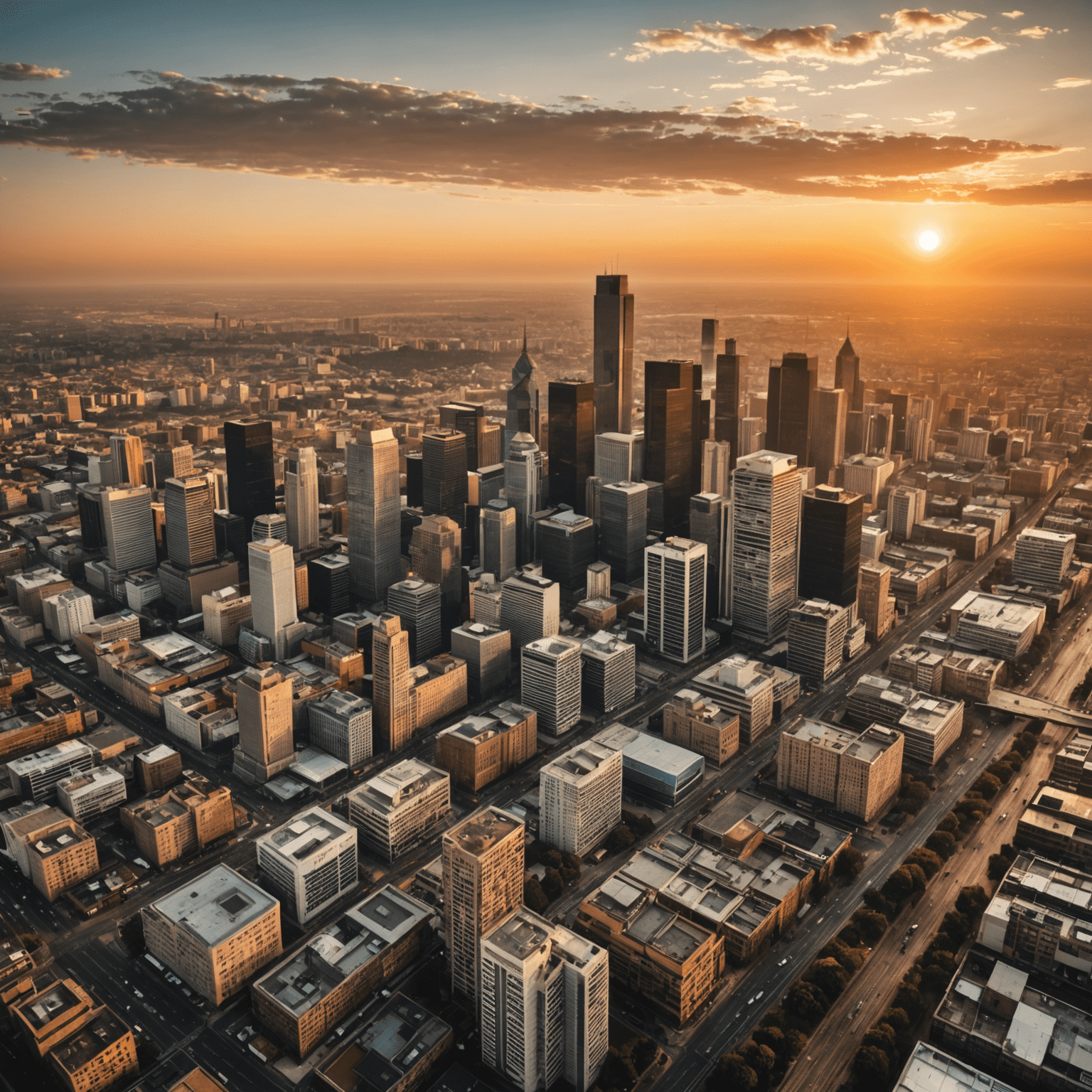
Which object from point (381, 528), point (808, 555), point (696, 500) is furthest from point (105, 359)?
point (808, 555)

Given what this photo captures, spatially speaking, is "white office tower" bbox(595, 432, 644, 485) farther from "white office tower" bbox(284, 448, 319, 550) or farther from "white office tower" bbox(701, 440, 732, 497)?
"white office tower" bbox(284, 448, 319, 550)

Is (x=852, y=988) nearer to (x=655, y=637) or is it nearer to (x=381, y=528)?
(x=655, y=637)

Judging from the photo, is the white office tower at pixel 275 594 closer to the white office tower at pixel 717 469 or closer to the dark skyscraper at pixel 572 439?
the dark skyscraper at pixel 572 439

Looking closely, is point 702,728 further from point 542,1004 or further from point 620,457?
point 620,457

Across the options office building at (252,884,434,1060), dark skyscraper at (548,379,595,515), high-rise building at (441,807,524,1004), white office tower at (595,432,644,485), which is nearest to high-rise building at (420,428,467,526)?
dark skyscraper at (548,379,595,515)

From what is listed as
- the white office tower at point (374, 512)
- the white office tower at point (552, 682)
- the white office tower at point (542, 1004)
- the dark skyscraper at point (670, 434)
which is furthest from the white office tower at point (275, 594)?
the white office tower at point (542, 1004)

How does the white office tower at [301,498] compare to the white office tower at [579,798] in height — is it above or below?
above
